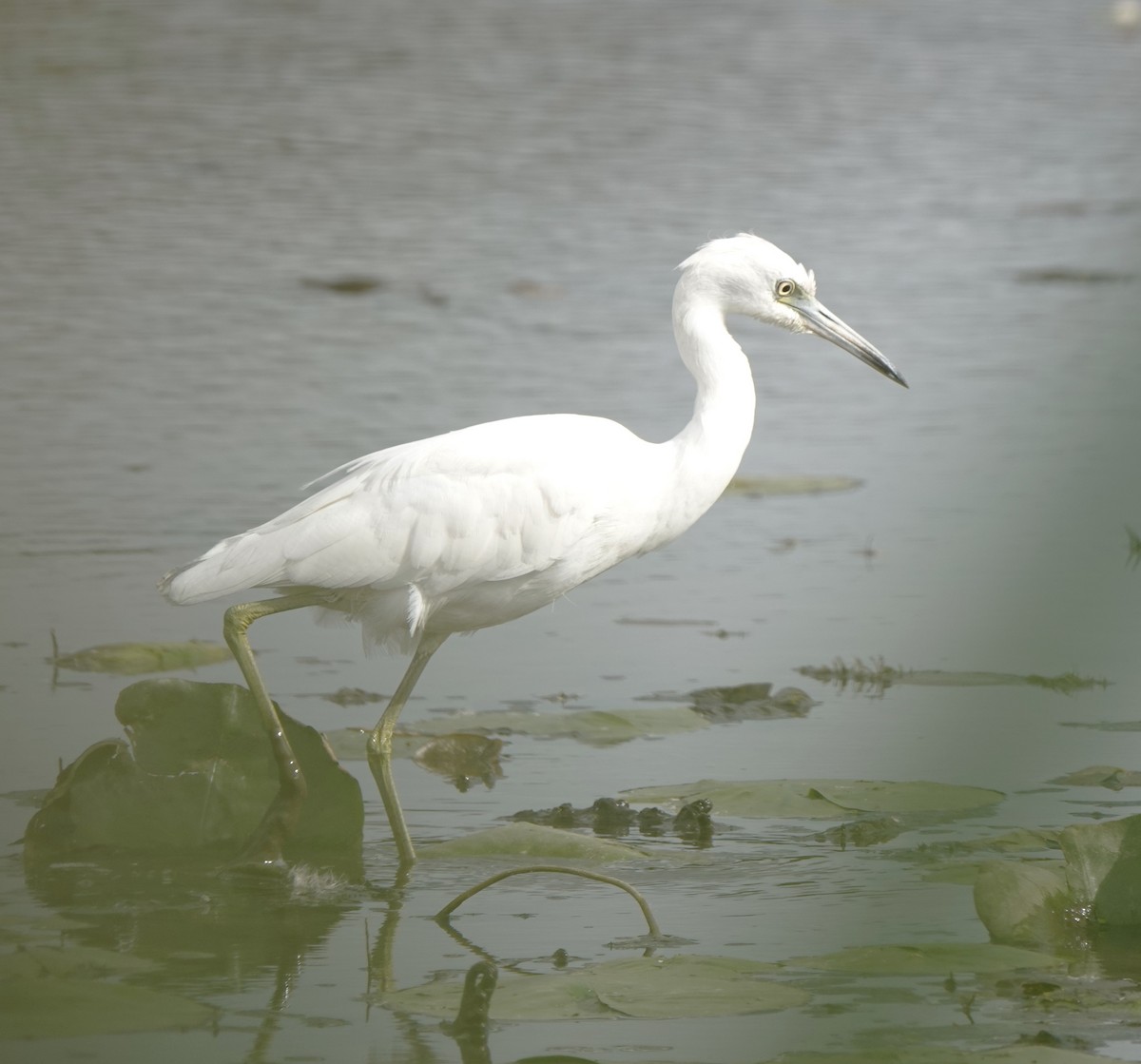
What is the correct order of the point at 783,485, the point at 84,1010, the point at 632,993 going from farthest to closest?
the point at 783,485, the point at 632,993, the point at 84,1010

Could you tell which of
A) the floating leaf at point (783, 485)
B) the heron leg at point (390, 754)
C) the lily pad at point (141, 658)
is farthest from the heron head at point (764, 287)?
the floating leaf at point (783, 485)

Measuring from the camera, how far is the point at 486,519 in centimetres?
441

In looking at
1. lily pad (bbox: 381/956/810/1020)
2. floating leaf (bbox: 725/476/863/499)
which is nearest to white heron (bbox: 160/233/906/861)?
lily pad (bbox: 381/956/810/1020)

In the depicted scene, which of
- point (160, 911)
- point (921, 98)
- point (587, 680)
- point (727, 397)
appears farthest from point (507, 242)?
point (160, 911)

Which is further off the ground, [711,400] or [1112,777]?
[711,400]

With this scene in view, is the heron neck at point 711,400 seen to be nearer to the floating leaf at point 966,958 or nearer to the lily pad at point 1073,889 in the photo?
the lily pad at point 1073,889

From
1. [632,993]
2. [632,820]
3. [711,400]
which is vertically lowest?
[632,820]

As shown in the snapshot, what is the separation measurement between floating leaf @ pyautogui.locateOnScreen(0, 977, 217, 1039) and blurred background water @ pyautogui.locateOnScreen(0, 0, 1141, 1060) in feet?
0.18

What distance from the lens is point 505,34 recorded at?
2019cm

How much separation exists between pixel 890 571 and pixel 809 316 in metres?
2.20

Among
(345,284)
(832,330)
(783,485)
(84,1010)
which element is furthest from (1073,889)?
(345,284)

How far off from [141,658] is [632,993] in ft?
8.54

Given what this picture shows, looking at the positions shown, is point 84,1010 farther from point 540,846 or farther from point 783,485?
point 783,485

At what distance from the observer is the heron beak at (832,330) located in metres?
4.83
